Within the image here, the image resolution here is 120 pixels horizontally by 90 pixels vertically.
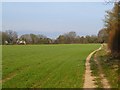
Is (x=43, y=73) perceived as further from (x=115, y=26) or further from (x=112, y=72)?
(x=115, y=26)

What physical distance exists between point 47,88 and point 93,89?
8.46ft

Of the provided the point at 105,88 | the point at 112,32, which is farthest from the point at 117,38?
the point at 105,88

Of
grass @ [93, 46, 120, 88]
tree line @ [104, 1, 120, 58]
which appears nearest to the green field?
grass @ [93, 46, 120, 88]

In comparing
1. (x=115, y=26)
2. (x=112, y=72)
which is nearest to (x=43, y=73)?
(x=112, y=72)

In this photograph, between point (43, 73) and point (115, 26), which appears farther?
Answer: point (115, 26)

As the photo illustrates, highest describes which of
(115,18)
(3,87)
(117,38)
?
(115,18)

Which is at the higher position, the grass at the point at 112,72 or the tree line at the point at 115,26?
the tree line at the point at 115,26

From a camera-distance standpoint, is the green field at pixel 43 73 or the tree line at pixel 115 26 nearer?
the green field at pixel 43 73

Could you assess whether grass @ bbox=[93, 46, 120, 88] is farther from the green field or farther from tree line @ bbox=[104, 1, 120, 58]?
tree line @ bbox=[104, 1, 120, 58]

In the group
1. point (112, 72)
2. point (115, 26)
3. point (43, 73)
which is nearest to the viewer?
point (112, 72)

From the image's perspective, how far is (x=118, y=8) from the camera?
41.7 metres

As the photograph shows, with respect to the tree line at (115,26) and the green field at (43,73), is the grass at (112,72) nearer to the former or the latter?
the green field at (43,73)

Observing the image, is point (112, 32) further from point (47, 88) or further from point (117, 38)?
point (47, 88)

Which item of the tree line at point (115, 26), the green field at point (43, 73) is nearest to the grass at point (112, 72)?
the green field at point (43, 73)
